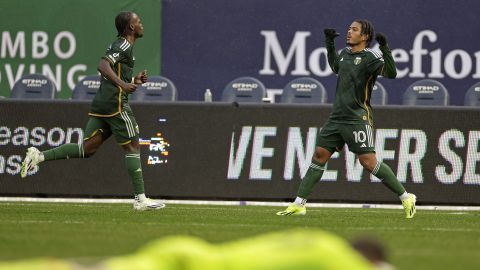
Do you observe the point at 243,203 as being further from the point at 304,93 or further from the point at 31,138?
the point at 31,138

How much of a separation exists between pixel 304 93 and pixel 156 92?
2204mm

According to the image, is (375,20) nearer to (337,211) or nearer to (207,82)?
(207,82)

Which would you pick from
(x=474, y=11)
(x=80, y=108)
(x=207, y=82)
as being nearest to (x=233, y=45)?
(x=207, y=82)

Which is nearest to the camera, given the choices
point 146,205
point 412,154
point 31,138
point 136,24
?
point 146,205

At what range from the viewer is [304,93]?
1948cm

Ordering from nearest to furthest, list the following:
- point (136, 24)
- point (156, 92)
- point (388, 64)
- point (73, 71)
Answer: point (388, 64)
point (136, 24)
point (156, 92)
point (73, 71)

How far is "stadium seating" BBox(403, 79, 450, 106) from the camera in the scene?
19.8 meters

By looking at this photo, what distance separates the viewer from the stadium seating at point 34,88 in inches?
779

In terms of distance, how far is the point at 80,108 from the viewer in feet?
60.1

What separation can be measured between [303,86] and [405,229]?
23.0ft

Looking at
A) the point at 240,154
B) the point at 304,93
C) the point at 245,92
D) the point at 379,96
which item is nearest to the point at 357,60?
the point at 240,154

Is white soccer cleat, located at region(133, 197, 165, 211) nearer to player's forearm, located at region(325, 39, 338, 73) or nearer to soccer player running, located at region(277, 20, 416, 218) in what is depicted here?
soccer player running, located at region(277, 20, 416, 218)

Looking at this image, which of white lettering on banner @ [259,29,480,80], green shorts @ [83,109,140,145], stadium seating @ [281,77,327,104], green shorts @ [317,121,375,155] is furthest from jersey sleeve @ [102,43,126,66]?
white lettering on banner @ [259,29,480,80]

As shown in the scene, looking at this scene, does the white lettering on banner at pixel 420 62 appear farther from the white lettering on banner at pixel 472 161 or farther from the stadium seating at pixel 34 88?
the white lettering on banner at pixel 472 161
